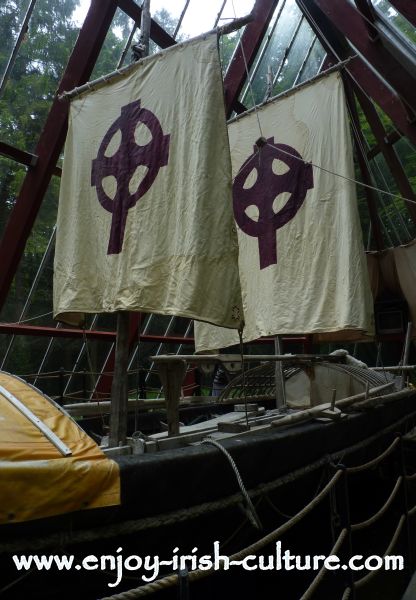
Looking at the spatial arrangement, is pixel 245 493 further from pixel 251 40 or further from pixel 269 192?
pixel 251 40

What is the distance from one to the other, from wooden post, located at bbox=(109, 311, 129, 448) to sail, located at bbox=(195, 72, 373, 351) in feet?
6.74

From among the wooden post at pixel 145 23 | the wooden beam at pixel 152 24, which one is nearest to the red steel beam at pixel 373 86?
the wooden beam at pixel 152 24

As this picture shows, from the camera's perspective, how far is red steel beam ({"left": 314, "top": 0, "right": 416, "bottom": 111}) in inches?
242

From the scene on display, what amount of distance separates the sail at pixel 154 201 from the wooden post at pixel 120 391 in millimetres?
183

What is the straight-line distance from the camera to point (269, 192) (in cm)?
600

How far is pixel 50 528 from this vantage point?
1.66 metres

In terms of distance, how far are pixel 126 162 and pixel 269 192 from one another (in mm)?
2651

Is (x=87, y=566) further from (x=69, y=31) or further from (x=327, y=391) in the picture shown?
(x=69, y=31)

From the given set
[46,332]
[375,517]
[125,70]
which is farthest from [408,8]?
[46,332]

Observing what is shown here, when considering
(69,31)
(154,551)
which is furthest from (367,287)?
(69,31)

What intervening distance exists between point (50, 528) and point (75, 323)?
2619 mm

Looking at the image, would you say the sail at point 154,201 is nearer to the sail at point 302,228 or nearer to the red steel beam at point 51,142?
the sail at point 302,228

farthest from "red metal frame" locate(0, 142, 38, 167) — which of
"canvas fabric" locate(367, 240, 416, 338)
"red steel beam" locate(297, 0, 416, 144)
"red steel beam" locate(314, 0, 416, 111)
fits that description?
"canvas fabric" locate(367, 240, 416, 338)

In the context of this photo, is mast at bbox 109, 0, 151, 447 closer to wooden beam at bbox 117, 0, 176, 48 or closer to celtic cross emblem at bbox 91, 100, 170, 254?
celtic cross emblem at bbox 91, 100, 170, 254
